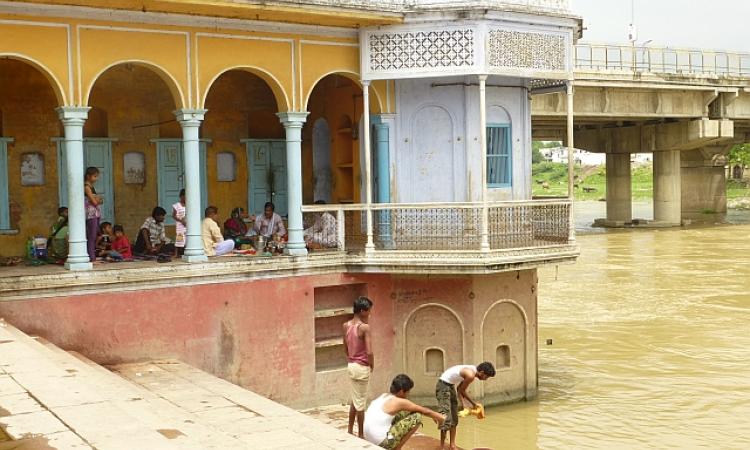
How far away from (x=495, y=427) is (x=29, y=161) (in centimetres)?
771

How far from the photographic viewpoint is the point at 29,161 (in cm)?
1402

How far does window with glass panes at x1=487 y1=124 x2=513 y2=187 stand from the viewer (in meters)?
14.6

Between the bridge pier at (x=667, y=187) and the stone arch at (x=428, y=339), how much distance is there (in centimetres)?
2843

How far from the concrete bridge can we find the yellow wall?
641 inches

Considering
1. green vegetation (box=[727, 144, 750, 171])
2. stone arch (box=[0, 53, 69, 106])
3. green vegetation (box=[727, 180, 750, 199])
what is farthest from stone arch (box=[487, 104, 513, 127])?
green vegetation (box=[727, 144, 750, 171])

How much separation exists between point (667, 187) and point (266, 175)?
28.7 meters

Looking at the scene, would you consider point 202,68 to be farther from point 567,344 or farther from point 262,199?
point 567,344

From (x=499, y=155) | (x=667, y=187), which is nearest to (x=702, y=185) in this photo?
(x=667, y=187)

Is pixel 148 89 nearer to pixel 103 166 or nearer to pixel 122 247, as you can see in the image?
pixel 103 166

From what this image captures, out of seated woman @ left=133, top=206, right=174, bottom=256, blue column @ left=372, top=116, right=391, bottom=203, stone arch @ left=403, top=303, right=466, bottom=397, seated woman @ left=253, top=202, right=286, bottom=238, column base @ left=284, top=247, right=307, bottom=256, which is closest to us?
column base @ left=284, top=247, right=307, bottom=256

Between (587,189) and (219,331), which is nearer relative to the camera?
(219,331)

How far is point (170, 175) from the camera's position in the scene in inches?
602

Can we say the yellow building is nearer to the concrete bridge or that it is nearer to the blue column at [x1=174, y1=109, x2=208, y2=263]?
the blue column at [x1=174, y1=109, x2=208, y2=263]

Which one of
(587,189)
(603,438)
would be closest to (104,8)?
(603,438)
